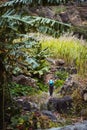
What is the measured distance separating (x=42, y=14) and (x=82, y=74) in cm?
849

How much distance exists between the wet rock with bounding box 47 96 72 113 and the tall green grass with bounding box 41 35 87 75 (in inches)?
71.5

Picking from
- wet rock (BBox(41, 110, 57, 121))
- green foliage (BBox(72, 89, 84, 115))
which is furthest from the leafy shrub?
wet rock (BBox(41, 110, 57, 121))

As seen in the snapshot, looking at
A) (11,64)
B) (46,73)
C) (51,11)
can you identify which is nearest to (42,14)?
(51,11)

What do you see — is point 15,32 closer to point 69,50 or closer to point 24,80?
point 24,80

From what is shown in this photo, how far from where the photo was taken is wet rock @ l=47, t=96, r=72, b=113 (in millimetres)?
8963

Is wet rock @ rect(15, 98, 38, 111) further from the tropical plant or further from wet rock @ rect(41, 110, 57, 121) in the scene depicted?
the tropical plant

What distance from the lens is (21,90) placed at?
9.70 metres

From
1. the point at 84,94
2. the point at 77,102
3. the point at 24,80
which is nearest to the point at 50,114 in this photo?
the point at 77,102

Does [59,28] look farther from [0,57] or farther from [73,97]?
[73,97]

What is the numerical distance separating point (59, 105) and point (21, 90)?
3.91 feet

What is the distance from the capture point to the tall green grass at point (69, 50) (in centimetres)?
1104

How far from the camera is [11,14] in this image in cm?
665

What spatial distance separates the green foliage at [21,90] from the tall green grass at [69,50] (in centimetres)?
152

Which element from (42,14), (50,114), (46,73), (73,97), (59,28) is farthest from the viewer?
(42,14)
